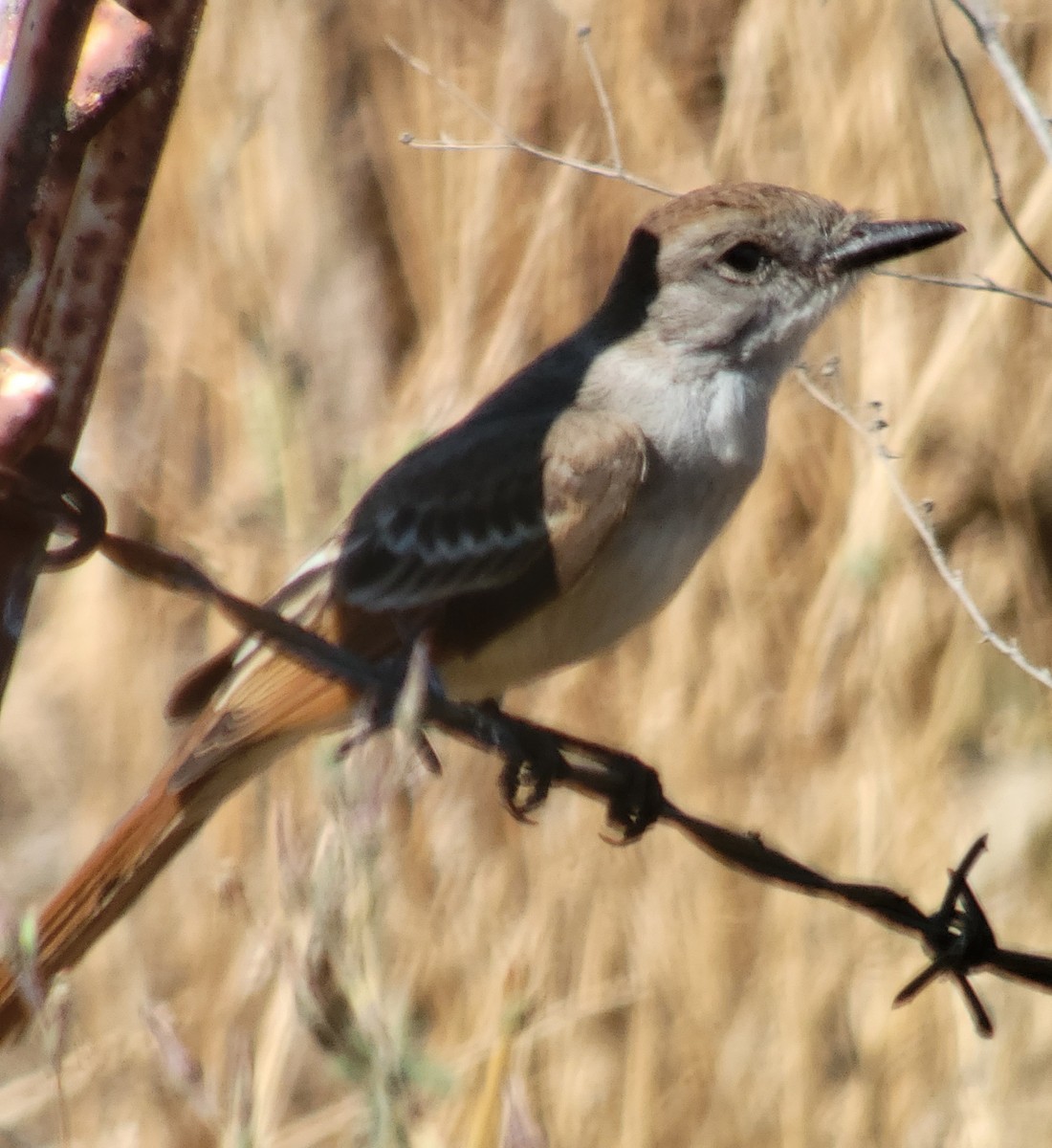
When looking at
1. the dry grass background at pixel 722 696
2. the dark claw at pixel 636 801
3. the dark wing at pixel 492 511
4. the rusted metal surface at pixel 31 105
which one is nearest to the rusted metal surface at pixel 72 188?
the rusted metal surface at pixel 31 105

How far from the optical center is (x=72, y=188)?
6.37 ft

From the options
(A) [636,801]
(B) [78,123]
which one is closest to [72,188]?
(B) [78,123]

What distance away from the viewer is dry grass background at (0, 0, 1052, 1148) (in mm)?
5414

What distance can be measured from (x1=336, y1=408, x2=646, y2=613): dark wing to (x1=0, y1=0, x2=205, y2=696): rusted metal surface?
72.3 inches

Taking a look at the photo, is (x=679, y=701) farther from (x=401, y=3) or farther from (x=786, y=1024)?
(x=401, y=3)

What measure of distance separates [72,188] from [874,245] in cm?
261

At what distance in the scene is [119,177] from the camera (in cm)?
202

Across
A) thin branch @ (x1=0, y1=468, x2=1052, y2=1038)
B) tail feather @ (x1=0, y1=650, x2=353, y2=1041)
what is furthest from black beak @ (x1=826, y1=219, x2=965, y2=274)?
tail feather @ (x1=0, y1=650, x2=353, y2=1041)

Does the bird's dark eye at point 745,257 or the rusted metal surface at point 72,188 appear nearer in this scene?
the rusted metal surface at point 72,188

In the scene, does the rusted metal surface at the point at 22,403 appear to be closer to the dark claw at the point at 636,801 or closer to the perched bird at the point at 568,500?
the perched bird at the point at 568,500

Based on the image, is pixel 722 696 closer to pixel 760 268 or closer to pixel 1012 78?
pixel 760 268

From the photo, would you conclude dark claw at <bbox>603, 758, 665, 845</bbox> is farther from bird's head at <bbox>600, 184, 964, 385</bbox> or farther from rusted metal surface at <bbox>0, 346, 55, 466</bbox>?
rusted metal surface at <bbox>0, 346, 55, 466</bbox>

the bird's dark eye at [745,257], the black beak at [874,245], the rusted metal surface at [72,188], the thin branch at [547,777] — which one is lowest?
the thin branch at [547,777]

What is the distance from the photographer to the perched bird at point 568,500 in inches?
148
